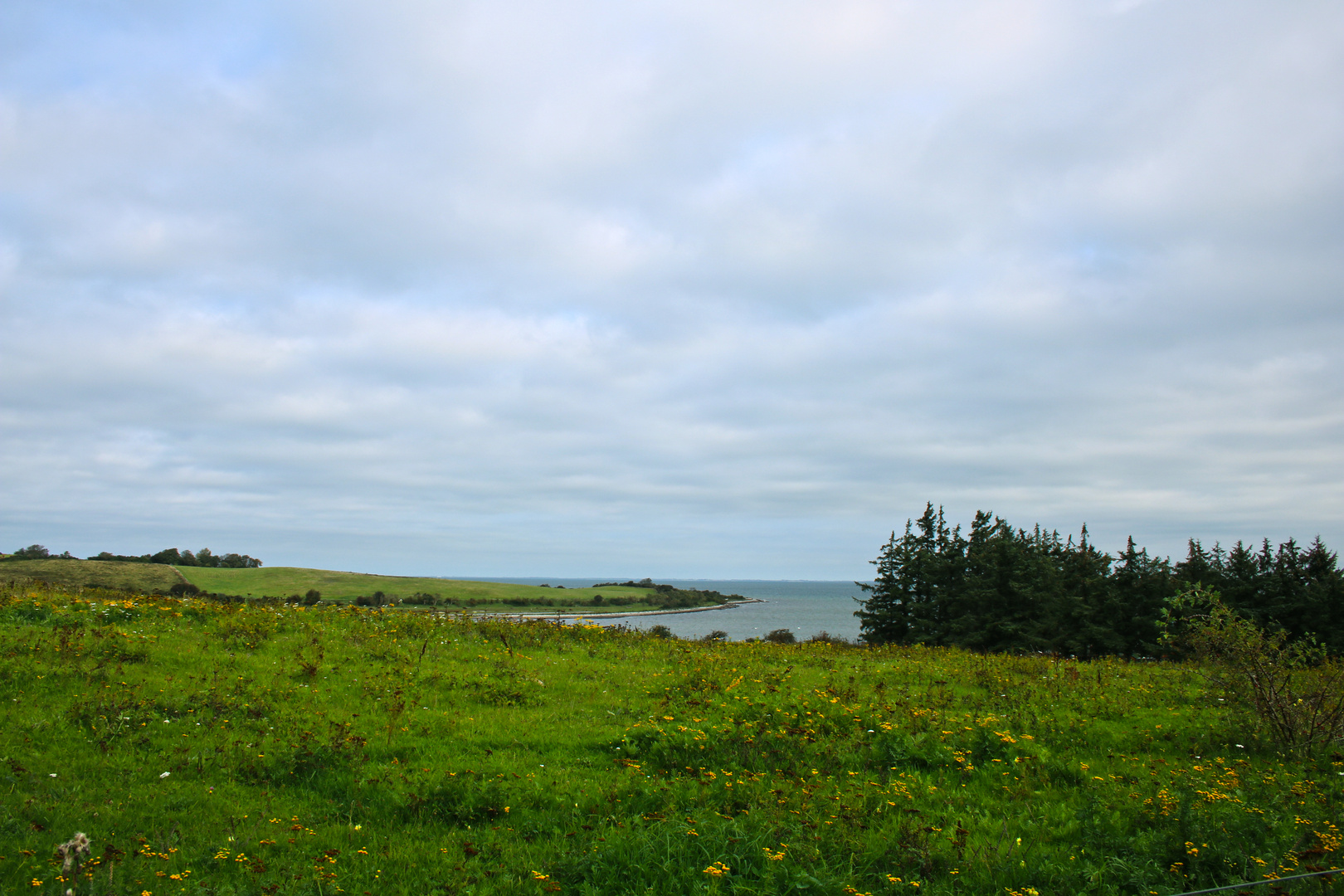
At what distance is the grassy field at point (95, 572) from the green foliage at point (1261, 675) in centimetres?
4930

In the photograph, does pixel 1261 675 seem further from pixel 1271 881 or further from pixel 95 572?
pixel 95 572

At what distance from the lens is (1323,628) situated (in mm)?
36750

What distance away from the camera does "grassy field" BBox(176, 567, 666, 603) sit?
6681 cm

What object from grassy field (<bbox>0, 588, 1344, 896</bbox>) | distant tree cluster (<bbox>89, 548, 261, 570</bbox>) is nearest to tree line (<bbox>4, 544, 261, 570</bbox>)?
distant tree cluster (<bbox>89, 548, 261, 570</bbox>)

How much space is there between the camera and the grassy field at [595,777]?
6.64 metres

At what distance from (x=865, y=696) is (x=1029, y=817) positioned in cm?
543

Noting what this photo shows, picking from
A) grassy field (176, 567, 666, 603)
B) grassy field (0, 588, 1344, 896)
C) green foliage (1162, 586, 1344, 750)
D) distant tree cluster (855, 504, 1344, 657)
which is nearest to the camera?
grassy field (0, 588, 1344, 896)

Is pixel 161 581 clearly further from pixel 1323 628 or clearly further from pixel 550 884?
pixel 1323 628

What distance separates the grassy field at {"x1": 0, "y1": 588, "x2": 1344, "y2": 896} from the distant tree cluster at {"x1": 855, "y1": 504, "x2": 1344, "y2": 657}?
25010 millimetres

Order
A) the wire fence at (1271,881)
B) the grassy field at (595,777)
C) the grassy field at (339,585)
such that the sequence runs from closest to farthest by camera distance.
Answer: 1. the wire fence at (1271,881)
2. the grassy field at (595,777)
3. the grassy field at (339,585)

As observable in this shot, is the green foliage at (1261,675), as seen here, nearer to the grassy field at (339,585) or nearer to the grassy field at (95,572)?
the grassy field at (95,572)

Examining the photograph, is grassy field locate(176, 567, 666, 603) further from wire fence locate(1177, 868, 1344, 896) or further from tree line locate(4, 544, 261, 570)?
wire fence locate(1177, 868, 1344, 896)

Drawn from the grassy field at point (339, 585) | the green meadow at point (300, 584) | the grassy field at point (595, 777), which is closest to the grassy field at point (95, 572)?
the green meadow at point (300, 584)

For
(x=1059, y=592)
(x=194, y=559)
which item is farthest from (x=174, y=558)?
(x=1059, y=592)
